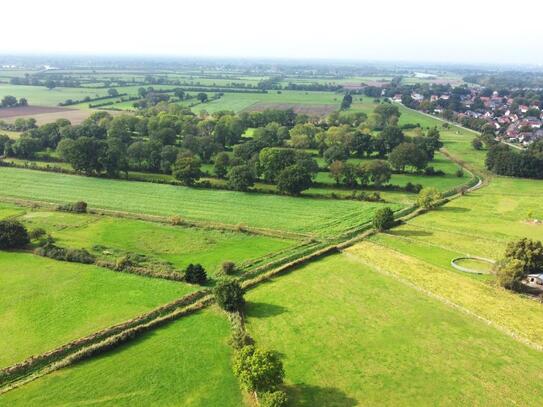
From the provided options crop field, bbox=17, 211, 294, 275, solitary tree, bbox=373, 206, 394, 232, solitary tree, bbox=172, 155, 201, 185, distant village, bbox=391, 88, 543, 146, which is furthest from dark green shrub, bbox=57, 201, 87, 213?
distant village, bbox=391, 88, 543, 146

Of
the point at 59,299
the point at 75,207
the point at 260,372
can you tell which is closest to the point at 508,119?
the point at 75,207

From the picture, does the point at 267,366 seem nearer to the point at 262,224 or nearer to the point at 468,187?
the point at 262,224

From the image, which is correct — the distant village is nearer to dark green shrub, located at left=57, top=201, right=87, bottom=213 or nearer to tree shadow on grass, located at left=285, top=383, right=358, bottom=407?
dark green shrub, located at left=57, top=201, right=87, bottom=213

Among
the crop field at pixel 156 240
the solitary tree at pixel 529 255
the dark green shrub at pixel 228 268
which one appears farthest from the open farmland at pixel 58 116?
the solitary tree at pixel 529 255

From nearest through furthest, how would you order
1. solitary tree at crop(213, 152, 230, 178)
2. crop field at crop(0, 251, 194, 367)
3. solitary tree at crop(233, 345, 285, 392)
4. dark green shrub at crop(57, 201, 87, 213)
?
1. solitary tree at crop(233, 345, 285, 392)
2. crop field at crop(0, 251, 194, 367)
3. dark green shrub at crop(57, 201, 87, 213)
4. solitary tree at crop(213, 152, 230, 178)

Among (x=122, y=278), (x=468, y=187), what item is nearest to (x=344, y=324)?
(x=122, y=278)

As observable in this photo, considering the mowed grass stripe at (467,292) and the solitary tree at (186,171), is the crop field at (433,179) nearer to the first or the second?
the solitary tree at (186,171)
